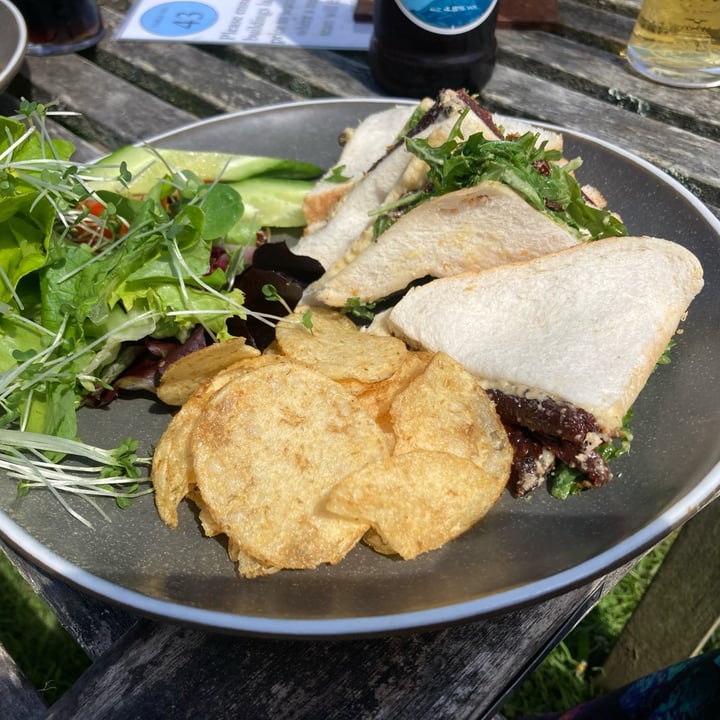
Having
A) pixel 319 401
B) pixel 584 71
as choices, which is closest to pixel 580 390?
pixel 319 401

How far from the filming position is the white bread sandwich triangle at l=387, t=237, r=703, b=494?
1290 mm

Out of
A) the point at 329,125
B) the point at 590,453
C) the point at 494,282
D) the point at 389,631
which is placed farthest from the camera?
the point at 329,125

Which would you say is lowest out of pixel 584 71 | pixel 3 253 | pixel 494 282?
pixel 3 253

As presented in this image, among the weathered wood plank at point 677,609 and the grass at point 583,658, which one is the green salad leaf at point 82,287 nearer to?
the weathered wood plank at point 677,609

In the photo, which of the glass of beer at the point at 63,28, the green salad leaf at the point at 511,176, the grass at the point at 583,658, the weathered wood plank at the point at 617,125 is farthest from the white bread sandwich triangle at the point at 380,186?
the glass of beer at the point at 63,28

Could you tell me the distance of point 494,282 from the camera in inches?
60.9

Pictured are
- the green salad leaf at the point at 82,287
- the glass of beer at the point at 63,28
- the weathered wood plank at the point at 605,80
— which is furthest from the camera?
the glass of beer at the point at 63,28

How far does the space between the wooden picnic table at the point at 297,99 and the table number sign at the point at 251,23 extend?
7 centimetres

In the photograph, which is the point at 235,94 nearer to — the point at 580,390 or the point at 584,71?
the point at 584,71

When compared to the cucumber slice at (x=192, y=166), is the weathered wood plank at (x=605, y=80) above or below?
above

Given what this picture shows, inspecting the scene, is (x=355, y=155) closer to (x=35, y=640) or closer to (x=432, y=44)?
(x=432, y=44)

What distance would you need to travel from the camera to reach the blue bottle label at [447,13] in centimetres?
212

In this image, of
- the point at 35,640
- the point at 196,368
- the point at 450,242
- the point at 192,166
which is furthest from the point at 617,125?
the point at 35,640

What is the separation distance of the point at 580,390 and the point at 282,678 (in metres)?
0.72
